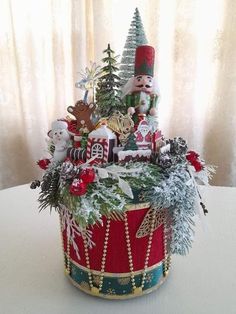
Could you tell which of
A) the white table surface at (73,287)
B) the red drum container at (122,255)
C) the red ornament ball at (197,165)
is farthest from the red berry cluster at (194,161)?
the white table surface at (73,287)

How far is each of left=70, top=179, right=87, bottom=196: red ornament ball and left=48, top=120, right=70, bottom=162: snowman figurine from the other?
12 centimetres

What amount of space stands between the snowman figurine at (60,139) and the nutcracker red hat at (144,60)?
16 cm

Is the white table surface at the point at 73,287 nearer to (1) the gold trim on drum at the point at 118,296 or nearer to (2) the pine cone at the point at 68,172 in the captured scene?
(1) the gold trim on drum at the point at 118,296

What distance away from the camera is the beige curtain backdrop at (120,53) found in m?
1.33

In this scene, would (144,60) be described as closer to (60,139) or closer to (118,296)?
(60,139)

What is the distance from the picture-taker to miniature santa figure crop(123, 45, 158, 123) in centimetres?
58

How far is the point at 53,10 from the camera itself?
140 centimetres

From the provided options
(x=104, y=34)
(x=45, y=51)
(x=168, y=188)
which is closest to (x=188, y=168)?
(x=168, y=188)

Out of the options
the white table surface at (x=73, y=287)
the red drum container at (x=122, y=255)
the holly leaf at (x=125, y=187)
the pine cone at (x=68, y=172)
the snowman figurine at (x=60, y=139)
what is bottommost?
the white table surface at (x=73, y=287)

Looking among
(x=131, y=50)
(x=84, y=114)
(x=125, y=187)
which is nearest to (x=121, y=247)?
(x=125, y=187)

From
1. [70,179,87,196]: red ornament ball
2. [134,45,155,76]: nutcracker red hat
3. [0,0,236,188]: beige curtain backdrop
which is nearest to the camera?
[70,179,87,196]: red ornament ball

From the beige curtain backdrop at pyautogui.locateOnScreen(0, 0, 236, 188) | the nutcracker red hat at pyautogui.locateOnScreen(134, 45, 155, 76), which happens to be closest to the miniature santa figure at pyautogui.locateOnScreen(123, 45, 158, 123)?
the nutcracker red hat at pyautogui.locateOnScreen(134, 45, 155, 76)

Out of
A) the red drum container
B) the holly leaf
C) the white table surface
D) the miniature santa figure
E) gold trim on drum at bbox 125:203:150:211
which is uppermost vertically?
the miniature santa figure

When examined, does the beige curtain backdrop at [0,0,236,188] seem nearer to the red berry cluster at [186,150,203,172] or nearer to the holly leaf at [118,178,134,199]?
the red berry cluster at [186,150,203,172]
